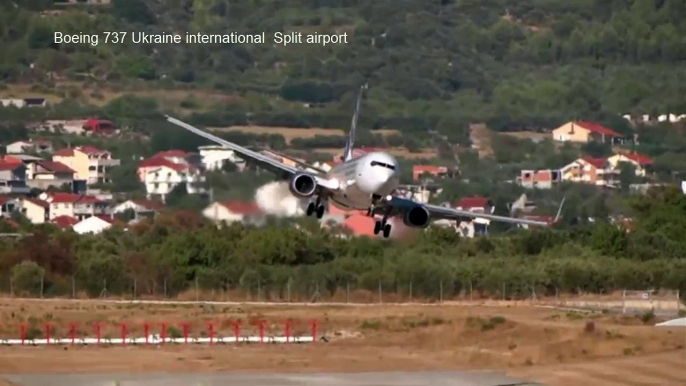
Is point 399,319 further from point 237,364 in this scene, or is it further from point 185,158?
point 185,158

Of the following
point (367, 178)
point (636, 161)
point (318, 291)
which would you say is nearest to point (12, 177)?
point (636, 161)

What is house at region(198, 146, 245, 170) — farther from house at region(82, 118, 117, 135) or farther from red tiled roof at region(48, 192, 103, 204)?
house at region(82, 118, 117, 135)

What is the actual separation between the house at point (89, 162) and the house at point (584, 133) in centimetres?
3965

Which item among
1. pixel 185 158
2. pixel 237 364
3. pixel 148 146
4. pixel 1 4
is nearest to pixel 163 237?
pixel 185 158

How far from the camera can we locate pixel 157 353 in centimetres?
4956

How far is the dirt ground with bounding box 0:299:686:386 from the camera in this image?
148ft

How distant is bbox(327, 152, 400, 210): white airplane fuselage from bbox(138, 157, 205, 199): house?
1002 inches

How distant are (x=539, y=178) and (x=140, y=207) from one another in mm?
40282

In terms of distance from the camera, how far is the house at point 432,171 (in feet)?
380

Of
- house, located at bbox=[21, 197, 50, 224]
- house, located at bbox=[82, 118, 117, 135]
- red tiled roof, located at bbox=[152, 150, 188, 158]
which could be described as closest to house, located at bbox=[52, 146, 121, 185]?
house, located at bbox=[82, 118, 117, 135]

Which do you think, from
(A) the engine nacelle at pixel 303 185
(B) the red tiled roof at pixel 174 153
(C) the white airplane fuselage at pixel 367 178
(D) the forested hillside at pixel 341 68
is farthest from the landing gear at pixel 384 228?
(D) the forested hillside at pixel 341 68

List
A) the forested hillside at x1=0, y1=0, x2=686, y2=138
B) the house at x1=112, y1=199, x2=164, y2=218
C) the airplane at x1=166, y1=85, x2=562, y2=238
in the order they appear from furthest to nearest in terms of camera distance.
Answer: the forested hillside at x1=0, y1=0, x2=686, y2=138 < the house at x1=112, y1=199, x2=164, y2=218 < the airplane at x1=166, y1=85, x2=562, y2=238

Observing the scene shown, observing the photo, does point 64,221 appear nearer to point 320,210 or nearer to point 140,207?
point 140,207

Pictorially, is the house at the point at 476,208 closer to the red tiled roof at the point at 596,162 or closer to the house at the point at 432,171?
the house at the point at 432,171
